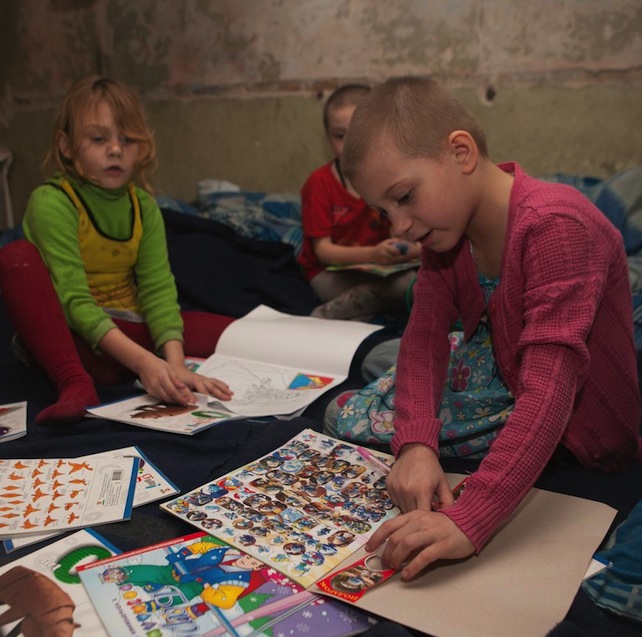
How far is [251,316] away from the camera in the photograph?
180cm

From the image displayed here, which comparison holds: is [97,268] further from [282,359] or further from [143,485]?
[143,485]

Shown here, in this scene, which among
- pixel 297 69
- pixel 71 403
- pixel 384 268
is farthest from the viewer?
pixel 297 69

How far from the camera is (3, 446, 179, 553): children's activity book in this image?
890mm

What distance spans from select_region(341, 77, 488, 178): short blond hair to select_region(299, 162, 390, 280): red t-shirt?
1.14 m

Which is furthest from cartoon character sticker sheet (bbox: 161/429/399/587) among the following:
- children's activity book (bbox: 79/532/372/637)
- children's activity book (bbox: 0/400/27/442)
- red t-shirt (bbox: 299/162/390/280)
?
red t-shirt (bbox: 299/162/390/280)

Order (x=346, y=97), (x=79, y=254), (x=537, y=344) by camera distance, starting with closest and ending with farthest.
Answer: (x=537, y=344) < (x=79, y=254) < (x=346, y=97)

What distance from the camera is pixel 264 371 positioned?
1.53 metres

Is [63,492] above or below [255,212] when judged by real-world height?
below

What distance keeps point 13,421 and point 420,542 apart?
87cm

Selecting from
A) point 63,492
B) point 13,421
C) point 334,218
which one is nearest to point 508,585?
point 63,492

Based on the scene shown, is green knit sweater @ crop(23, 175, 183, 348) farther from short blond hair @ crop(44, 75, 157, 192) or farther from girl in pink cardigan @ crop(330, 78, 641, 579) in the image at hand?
girl in pink cardigan @ crop(330, 78, 641, 579)

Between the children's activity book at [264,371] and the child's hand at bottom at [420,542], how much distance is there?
0.53 metres

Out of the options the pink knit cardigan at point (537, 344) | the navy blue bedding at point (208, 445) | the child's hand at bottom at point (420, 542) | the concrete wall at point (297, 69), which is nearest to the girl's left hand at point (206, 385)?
the navy blue bedding at point (208, 445)

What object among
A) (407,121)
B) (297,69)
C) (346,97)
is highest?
(297,69)
